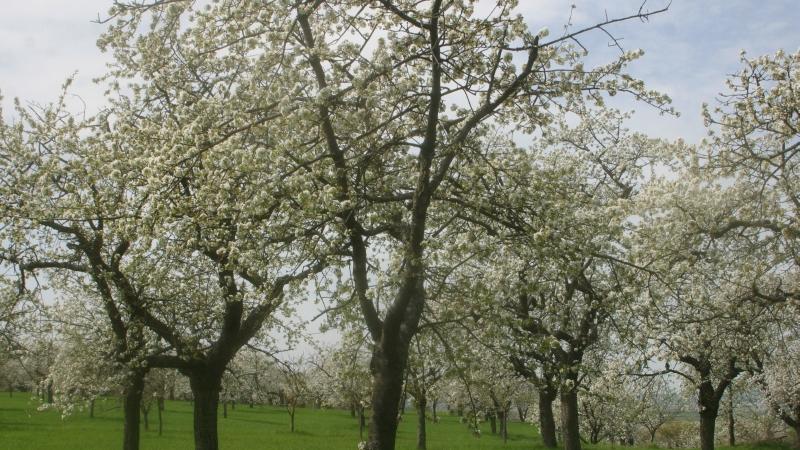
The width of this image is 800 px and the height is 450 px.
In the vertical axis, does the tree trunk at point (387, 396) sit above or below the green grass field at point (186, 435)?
above

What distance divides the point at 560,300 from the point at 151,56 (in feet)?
48.0

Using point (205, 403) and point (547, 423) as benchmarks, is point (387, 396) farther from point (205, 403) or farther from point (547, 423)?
point (547, 423)

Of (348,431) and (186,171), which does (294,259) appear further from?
(348,431)

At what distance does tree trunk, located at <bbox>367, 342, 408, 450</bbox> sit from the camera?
9.72m

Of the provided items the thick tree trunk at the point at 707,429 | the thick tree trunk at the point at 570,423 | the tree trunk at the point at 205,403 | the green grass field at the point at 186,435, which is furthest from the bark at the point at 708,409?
the tree trunk at the point at 205,403

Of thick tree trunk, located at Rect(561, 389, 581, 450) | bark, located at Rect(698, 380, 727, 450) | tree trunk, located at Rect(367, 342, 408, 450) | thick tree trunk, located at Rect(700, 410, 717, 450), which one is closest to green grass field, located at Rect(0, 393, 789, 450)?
thick tree trunk, located at Rect(700, 410, 717, 450)

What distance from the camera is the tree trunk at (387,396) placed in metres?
9.72

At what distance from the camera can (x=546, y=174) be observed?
9.77 meters

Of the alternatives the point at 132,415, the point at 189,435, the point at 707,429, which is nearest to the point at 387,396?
the point at 132,415

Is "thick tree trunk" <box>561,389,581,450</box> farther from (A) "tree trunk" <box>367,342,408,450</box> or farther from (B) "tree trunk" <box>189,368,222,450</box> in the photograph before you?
(A) "tree trunk" <box>367,342,408,450</box>

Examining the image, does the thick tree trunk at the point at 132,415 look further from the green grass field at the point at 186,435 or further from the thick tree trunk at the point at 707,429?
the thick tree trunk at the point at 707,429

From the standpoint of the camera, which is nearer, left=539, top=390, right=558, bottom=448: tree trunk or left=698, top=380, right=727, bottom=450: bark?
left=698, top=380, right=727, bottom=450: bark

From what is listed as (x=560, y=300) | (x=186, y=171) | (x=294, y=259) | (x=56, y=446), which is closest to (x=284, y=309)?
(x=294, y=259)

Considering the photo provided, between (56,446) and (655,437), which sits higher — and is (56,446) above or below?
above
